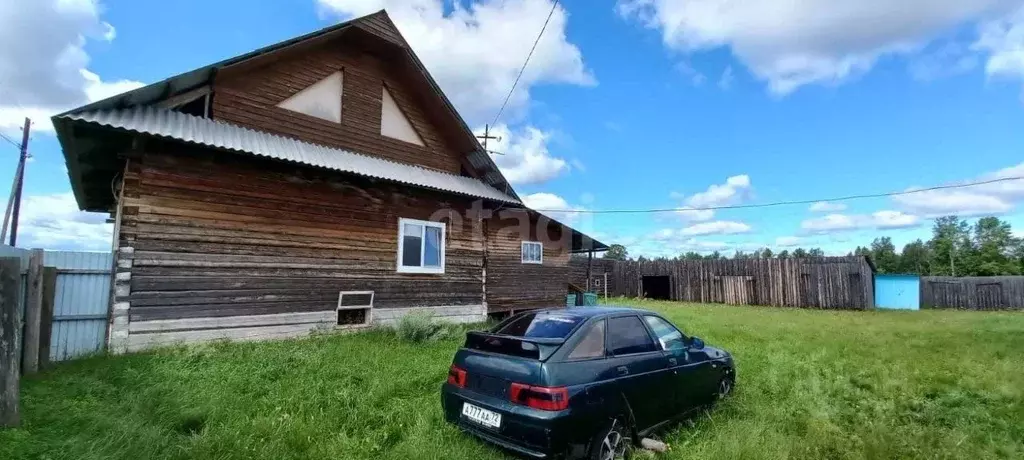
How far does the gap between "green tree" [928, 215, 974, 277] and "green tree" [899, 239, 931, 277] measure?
2.22m

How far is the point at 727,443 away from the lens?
427cm

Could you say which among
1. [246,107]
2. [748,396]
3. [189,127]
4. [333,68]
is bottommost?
[748,396]

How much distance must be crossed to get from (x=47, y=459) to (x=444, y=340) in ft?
21.7

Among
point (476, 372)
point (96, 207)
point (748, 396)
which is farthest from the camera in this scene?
point (96, 207)

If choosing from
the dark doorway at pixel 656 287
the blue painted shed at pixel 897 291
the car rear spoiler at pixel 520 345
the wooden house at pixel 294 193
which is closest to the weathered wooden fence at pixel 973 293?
the blue painted shed at pixel 897 291

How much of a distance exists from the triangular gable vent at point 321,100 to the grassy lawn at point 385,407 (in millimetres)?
4949

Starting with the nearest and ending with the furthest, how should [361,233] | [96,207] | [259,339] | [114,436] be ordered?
1. [114,436]
2. [259,339]
3. [361,233]
4. [96,207]

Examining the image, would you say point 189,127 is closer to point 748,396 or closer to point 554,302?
point 748,396

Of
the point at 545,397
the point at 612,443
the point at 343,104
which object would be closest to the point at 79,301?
the point at 343,104

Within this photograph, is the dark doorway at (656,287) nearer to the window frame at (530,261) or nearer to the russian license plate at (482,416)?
the window frame at (530,261)

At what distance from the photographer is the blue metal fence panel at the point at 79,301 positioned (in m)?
6.79

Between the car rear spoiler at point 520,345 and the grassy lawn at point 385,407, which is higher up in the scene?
the car rear spoiler at point 520,345

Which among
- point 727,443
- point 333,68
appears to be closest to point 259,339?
point 333,68

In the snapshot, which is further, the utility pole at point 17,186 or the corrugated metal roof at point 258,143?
the utility pole at point 17,186
